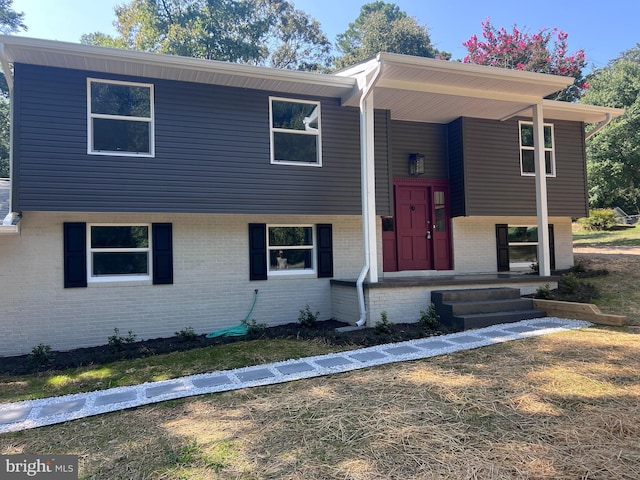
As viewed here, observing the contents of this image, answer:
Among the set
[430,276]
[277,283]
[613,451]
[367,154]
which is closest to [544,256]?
[430,276]

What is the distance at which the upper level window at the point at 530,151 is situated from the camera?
9.90 m

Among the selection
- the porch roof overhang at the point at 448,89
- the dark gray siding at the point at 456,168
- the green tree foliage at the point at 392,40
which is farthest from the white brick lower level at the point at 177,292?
the green tree foliage at the point at 392,40

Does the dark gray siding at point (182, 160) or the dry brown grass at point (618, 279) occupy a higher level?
the dark gray siding at point (182, 160)

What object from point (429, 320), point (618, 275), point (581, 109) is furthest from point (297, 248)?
point (581, 109)

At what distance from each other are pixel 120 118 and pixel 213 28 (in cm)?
1432

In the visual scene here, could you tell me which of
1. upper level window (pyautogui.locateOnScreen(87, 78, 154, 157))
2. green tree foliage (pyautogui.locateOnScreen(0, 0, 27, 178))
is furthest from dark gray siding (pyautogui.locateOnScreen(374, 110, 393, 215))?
green tree foliage (pyautogui.locateOnScreen(0, 0, 27, 178))

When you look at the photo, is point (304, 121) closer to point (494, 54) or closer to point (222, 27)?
point (222, 27)

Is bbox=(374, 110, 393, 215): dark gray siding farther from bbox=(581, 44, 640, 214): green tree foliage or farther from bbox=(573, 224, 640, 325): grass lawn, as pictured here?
bbox=(581, 44, 640, 214): green tree foliage

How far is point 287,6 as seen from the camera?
21469mm

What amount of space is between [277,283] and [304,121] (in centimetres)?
319

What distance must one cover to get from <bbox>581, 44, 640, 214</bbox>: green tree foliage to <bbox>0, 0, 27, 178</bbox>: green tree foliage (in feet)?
90.8

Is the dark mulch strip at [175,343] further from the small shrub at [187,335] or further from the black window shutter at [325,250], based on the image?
the black window shutter at [325,250]

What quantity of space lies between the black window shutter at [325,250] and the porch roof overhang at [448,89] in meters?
2.53

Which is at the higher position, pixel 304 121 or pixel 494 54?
pixel 494 54
